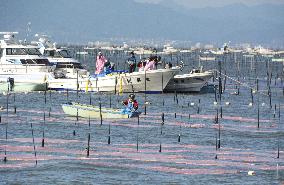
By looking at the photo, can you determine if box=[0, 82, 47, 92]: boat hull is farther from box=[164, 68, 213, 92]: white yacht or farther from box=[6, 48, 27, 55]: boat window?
box=[164, 68, 213, 92]: white yacht

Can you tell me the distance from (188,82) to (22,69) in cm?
1470

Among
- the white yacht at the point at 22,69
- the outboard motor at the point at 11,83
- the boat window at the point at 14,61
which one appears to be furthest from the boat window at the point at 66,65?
the outboard motor at the point at 11,83

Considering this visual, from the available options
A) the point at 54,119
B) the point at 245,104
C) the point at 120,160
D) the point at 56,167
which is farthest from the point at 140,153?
the point at 245,104

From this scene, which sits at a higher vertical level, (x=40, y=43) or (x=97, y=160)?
(x=40, y=43)

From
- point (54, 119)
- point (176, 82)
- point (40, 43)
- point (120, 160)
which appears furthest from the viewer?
point (40, 43)

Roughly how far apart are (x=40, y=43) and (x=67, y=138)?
3827cm

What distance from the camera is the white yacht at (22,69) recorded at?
7962cm

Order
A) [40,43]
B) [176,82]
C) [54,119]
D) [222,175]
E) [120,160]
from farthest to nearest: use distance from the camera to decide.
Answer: [40,43]
[176,82]
[54,119]
[120,160]
[222,175]

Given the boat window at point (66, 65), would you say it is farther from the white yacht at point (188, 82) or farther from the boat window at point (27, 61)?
the white yacht at point (188, 82)

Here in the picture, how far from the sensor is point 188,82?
263ft

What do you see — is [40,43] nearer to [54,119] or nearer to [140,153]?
[54,119]

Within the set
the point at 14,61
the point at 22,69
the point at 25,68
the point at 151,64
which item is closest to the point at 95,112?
the point at 151,64

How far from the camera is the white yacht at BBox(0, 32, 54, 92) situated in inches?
3135

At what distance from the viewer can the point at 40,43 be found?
286ft
